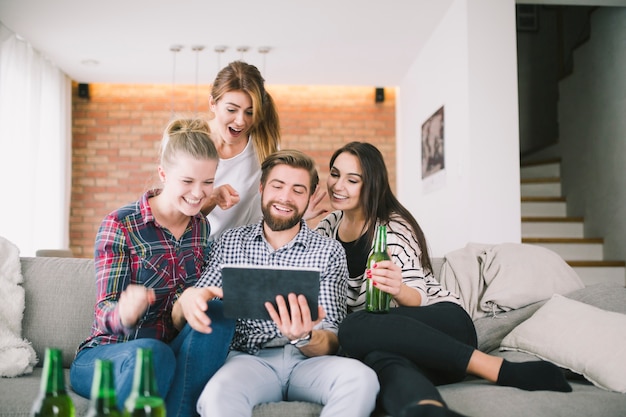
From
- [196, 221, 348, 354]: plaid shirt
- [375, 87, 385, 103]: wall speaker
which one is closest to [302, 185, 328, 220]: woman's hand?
[196, 221, 348, 354]: plaid shirt

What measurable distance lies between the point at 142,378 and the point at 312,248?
3.53ft

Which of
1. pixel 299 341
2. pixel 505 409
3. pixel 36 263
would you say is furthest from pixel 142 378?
pixel 36 263

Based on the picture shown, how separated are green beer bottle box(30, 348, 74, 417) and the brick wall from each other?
18.5 ft

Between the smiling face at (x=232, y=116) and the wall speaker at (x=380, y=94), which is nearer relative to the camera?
the smiling face at (x=232, y=116)

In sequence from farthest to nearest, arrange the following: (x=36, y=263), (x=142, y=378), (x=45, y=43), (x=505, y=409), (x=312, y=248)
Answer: (x=45, y=43), (x=36, y=263), (x=312, y=248), (x=505, y=409), (x=142, y=378)

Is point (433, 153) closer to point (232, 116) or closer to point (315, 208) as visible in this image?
point (315, 208)

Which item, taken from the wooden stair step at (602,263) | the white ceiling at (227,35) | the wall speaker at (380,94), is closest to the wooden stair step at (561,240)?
the wooden stair step at (602,263)

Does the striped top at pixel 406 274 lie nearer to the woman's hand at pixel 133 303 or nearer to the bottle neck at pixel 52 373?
the woman's hand at pixel 133 303

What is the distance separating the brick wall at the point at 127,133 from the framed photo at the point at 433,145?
1556 mm

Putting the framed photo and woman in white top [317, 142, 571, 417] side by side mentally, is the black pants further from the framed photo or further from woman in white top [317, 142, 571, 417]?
the framed photo

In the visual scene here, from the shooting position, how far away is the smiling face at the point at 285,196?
194cm

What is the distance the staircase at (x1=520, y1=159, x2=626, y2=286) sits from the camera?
449 cm

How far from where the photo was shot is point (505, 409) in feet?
5.00

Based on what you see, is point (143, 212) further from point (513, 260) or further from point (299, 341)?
point (513, 260)
